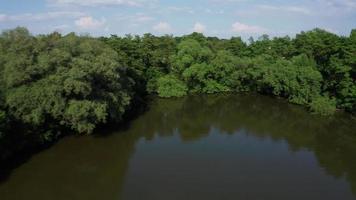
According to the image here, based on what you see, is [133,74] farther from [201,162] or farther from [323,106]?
[323,106]

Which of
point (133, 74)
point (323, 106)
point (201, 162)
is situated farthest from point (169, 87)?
point (201, 162)

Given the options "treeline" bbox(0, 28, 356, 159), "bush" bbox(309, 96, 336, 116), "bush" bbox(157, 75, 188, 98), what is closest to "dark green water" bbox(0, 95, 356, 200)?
"bush" bbox(309, 96, 336, 116)

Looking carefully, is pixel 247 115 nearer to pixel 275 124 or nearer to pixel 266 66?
pixel 275 124

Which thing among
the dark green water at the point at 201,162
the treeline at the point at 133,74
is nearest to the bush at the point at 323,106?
the treeline at the point at 133,74

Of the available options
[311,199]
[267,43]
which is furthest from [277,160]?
[267,43]

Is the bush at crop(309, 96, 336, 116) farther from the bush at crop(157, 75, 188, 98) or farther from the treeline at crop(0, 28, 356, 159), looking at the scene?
the bush at crop(157, 75, 188, 98)
